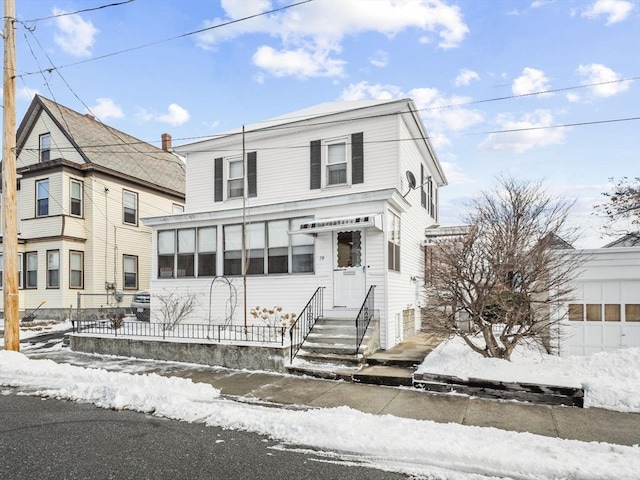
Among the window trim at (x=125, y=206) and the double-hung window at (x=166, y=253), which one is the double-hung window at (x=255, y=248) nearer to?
the double-hung window at (x=166, y=253)

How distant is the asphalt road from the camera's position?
4.16m

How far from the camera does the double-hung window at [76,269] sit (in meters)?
19.6

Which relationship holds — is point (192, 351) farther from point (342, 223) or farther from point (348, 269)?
point (342, 223)

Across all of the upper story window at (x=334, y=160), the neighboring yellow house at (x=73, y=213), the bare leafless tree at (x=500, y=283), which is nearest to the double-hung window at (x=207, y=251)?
the upper story window at (x=334, y=160)

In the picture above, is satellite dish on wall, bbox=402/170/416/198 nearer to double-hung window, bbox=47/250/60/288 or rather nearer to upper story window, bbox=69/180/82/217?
upper story window, bbox=69/180/82/217

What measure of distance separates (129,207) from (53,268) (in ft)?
14.6

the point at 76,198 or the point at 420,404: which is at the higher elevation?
the point at 76,198

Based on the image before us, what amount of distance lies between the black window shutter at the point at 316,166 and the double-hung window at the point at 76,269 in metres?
12.9

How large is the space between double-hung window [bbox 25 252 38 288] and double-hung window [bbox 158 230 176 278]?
9703mm

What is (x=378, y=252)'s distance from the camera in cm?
1098

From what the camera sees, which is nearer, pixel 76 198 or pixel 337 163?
pixel 337 163

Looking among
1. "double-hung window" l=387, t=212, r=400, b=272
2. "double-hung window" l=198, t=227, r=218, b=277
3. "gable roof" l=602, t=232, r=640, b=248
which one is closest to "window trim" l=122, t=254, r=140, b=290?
"double-hung window" l=198, t=227, r=218, b=277

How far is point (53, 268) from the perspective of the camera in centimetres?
1981

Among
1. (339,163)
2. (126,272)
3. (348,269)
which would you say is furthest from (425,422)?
(126,272)
